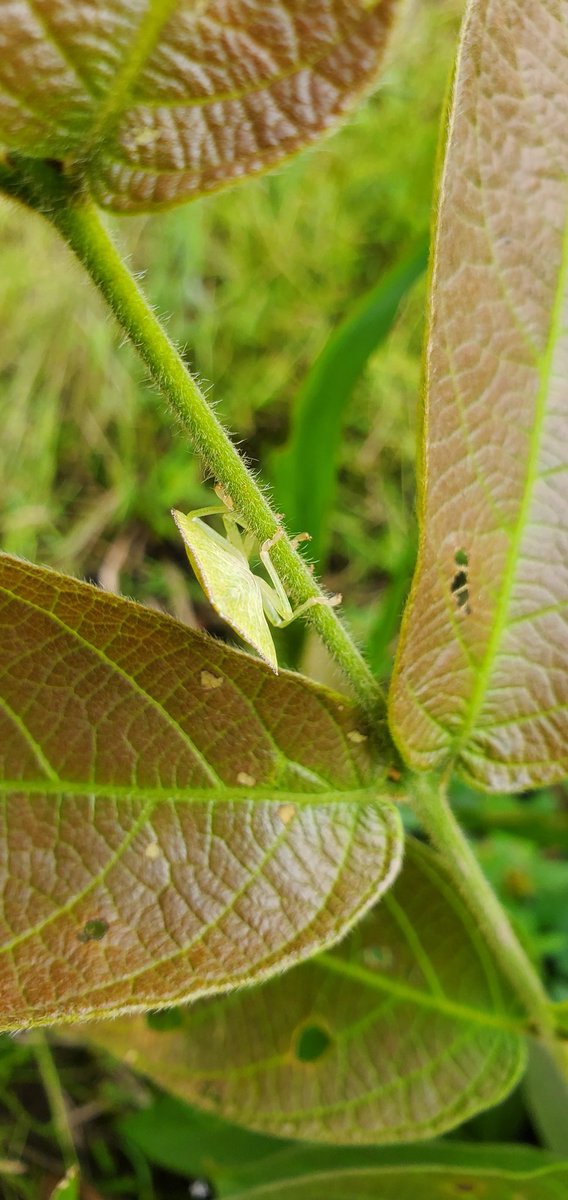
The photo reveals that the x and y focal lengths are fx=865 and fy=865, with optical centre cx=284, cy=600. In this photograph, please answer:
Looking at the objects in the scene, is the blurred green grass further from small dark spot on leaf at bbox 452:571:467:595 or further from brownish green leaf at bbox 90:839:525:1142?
small dark spot on leaf at bbox 452:571:467:595

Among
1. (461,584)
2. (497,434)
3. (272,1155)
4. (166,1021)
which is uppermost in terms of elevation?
(497,434)

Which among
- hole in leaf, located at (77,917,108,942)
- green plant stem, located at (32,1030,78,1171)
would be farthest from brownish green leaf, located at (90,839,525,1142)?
green plant stem, located at (32,1030,78,1171)

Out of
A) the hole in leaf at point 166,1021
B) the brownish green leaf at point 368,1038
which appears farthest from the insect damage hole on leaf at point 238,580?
the hole in leaf at point 166,1021

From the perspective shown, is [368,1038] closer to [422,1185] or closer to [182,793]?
[422,1185]

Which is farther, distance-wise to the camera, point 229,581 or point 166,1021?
point 166,1021

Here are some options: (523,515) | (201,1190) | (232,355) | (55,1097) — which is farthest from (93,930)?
(232,355)

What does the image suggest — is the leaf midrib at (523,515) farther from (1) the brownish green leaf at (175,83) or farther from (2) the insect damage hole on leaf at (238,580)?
(1) the brownish green leaf at (175,83)
